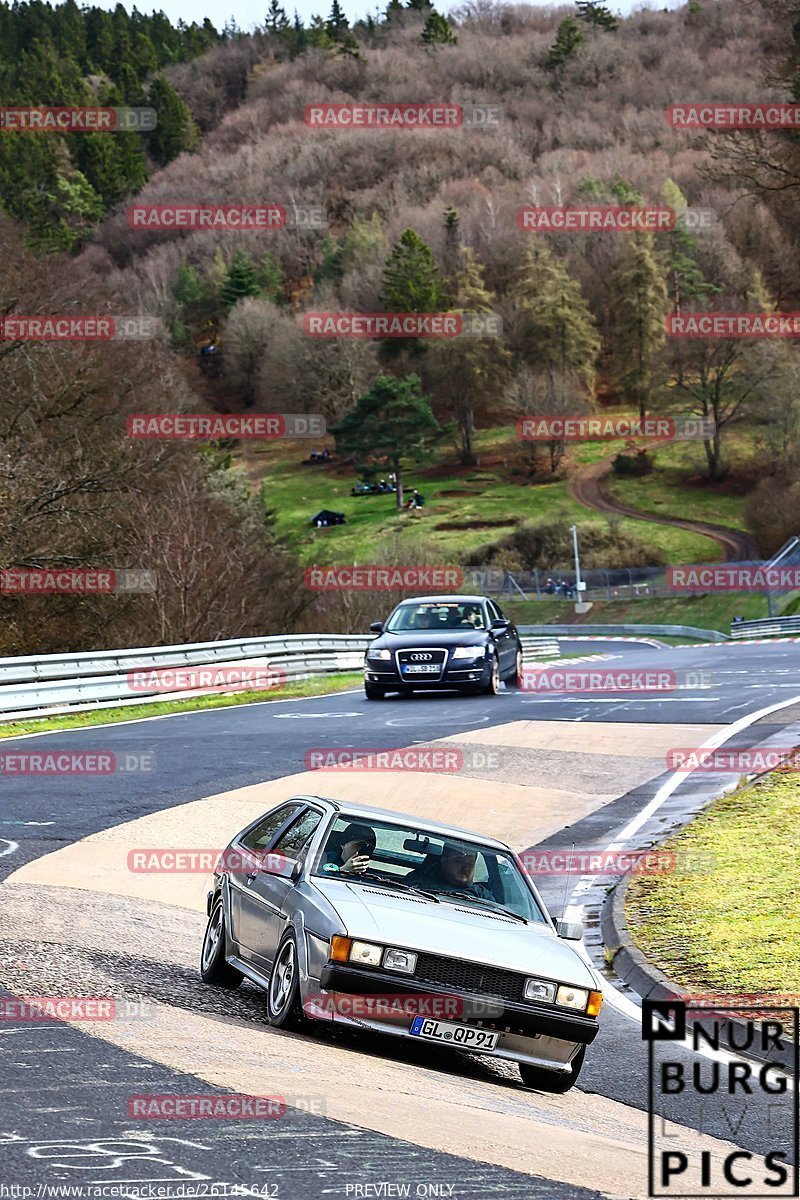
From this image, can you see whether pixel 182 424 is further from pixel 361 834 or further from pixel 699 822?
pixel 361 834

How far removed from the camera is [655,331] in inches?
4843

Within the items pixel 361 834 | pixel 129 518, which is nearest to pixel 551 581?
pixel 129 518

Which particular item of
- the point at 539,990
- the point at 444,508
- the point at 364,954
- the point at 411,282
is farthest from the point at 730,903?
the point at 411,282

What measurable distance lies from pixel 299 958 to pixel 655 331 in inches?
4696

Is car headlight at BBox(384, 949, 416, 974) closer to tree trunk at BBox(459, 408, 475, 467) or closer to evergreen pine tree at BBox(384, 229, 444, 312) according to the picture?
tree trunk at BBox(459, 408, 475, 467)

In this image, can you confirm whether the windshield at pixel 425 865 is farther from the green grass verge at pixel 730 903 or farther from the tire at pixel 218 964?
the green grass verge at pixel 730 903

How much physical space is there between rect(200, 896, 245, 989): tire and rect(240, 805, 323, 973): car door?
1.16 ft

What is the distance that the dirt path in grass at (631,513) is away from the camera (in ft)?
315

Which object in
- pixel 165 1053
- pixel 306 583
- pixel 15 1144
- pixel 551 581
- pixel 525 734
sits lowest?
pixel 551 581

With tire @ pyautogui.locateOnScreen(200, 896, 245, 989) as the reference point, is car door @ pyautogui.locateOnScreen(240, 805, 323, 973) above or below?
above

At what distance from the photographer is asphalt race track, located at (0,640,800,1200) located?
18.5 ft

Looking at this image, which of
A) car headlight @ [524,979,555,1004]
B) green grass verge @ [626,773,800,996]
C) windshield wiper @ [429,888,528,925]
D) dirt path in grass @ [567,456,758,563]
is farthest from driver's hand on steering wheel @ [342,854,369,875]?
dirt path in grass @ [567,456,758,563]

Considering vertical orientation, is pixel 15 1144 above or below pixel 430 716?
above

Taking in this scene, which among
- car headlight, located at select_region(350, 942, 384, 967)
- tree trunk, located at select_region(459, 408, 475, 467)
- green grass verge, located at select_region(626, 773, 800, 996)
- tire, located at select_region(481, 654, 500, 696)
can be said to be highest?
car headlight, located at select_region(350, 942, 384, 967)
